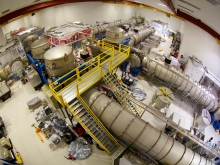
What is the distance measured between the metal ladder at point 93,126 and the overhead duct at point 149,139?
2.81 ft

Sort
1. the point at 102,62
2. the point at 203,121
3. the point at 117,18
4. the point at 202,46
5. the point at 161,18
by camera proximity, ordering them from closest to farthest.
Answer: the point at 203,121 → the point at 102,62 → the point at 202,46 → the point at 161,18 → the point at 117,18

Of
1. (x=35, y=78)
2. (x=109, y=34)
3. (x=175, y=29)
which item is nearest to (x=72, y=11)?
(x=109, y=34)

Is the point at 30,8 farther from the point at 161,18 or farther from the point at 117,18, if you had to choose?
the point at 161,18

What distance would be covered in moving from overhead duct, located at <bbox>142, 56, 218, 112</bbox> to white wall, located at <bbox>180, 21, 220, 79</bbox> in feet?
11.0

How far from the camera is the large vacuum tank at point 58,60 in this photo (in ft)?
30.6

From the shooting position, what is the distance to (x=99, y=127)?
863 centimetres

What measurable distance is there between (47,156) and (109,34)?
1122 centimetres

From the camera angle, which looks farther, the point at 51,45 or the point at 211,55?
the point at 211,55

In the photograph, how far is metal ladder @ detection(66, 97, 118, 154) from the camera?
324 inches

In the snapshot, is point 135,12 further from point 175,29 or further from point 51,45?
point 51,45

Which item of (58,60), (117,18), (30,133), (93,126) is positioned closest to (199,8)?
(58,60)

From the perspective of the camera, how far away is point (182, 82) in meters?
12.2

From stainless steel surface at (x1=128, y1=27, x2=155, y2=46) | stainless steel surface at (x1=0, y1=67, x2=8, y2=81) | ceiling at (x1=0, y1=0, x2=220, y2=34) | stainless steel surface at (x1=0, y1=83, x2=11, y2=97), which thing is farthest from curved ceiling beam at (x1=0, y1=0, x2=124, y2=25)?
stainless steel surface at (x1=128, y1=27, x2=155, y2=46)

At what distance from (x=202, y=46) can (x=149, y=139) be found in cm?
1174
